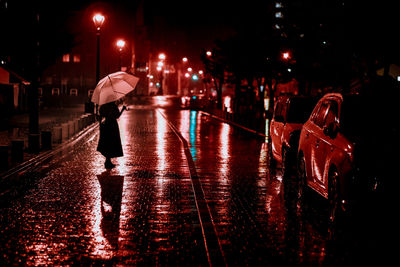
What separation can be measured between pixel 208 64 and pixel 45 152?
44.0 m

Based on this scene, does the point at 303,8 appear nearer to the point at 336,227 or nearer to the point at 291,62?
the point at 291,62

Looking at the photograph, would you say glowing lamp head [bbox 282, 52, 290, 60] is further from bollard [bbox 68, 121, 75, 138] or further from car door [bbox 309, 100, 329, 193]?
car door [bbox 309, 100, 329, 193]

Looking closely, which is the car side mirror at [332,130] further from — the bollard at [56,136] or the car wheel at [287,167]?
the bollard at [56,136]

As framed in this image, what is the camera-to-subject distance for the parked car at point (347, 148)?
25.3 ft

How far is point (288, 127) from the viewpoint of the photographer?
44.7 feet

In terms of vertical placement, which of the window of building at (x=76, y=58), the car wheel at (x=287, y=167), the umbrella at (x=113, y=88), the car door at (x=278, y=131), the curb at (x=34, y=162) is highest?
the window of building at (x=76, y=58)

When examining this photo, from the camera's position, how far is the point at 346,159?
800cm

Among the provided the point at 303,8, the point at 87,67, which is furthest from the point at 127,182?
the point at 87,67

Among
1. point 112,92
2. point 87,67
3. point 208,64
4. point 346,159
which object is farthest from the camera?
point 87,67

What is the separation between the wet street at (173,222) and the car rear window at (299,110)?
53.4 inches

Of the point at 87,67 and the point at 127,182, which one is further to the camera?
the point at 87,67

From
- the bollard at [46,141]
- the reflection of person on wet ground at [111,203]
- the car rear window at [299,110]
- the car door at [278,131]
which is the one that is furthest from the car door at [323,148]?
the bollard at [46,141]

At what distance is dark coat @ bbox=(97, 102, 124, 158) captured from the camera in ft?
48.0

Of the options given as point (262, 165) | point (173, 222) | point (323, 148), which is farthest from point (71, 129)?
point (323, 148)
